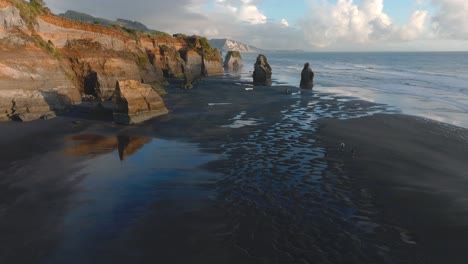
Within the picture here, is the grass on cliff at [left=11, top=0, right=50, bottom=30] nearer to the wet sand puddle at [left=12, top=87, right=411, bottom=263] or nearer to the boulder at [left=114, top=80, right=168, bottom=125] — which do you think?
the boulder at [left=114, top=80, right=168, bottom=125]

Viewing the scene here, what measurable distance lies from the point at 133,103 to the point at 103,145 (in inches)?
292

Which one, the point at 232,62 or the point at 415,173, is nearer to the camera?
the point at 415,173

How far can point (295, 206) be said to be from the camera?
1301 centimetres

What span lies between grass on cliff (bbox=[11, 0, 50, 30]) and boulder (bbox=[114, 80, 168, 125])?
1360cm

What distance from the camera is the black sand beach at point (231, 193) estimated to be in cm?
1017

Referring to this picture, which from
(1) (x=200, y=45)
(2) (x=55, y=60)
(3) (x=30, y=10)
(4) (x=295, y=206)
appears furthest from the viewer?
(1) (x=200, y=45)

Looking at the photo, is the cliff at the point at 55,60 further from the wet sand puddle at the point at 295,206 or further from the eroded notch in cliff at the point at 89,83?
the wet sand puddle at the point at 295,206

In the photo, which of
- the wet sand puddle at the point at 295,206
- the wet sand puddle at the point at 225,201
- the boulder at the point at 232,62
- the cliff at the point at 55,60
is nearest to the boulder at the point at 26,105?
the cliff at the point at 55,60

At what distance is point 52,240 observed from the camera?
10.4 m

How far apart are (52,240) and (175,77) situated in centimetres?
6083

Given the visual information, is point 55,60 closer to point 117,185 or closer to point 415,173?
point 117,185

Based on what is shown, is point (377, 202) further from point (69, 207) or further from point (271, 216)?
point (69, 207)

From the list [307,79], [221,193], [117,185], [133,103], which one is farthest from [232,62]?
[221,193]

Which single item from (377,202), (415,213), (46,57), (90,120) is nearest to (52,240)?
(377,202)
